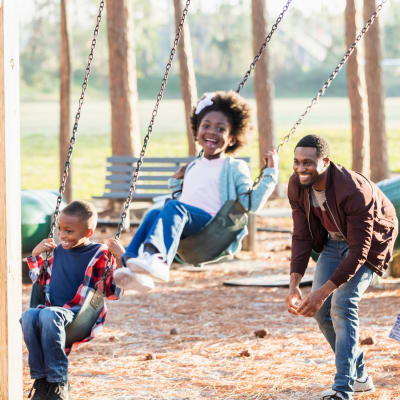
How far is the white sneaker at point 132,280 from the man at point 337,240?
0.88 meters

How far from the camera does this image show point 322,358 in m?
6.52

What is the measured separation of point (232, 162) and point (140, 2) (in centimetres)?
5573

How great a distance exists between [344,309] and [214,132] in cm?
130

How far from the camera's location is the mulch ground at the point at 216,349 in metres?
5.80

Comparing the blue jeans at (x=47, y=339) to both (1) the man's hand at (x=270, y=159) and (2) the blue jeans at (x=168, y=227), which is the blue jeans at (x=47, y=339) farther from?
(1) the man's hand at (x=270, y=159)

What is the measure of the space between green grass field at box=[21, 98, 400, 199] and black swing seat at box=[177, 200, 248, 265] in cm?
1363

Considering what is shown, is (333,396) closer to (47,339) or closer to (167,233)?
(167,233)

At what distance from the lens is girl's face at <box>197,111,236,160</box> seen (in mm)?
5312

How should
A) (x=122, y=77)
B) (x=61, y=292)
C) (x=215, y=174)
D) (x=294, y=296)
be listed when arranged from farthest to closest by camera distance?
(x=122, y=77) → (x=215, y=174) → (x=294, y=296) → (x=61, y=292)

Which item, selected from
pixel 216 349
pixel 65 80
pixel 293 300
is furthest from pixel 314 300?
pixel 65 80

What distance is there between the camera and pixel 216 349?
6879 mm

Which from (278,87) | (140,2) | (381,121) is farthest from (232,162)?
(140,2)

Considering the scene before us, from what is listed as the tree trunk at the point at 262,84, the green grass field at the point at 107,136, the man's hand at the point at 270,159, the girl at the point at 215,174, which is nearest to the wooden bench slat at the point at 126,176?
the tree trunk at the point at 262,84

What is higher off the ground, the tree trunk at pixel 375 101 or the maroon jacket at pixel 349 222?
the tree trunk at pixel 375 101
